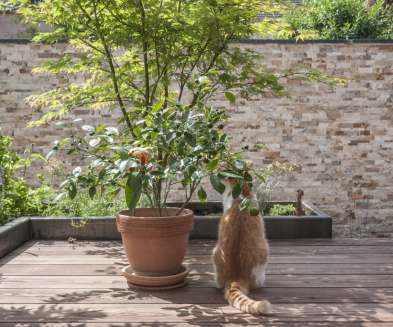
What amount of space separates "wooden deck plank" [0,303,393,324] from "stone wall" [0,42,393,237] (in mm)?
2993

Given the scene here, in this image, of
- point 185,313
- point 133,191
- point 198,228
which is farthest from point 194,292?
point 198,228

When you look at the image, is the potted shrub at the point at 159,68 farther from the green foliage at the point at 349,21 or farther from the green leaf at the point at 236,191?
the green foliage at the point at 349,21

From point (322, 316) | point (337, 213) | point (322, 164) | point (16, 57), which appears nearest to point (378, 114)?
point (322, 164)

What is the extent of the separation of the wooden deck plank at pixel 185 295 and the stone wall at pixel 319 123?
2727mm

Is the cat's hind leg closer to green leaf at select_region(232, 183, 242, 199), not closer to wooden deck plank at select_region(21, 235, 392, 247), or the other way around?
green leaf at select_region(232, 183, 242, 199)

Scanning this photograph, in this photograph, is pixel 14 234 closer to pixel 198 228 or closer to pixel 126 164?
pixel 198 228

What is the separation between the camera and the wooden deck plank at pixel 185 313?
2.38m

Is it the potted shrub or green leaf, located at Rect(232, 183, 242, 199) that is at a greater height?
the potted shrub

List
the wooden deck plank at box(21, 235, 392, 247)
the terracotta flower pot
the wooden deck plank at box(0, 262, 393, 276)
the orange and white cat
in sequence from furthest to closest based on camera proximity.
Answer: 1. the wooden deck plank at box(21, 235, 392, 247)
2. the wooden deck plank at box(0, 262, 393, 276)
3. the terracotta flower pot
4. the orange and white cat

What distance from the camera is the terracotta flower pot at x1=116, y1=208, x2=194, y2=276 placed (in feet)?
9.30

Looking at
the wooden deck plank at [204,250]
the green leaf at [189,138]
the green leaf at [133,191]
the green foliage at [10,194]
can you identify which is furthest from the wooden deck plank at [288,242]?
the green leaf at [133,191]

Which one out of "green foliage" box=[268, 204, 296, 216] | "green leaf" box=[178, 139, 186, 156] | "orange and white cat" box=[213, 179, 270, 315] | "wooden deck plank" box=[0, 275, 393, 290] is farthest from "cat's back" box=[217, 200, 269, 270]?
"green foliage" box=[268, 204, 296, 216]

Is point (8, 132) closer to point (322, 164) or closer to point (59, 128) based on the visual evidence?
point (59, 128)

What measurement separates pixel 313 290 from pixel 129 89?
2395 millimetres
